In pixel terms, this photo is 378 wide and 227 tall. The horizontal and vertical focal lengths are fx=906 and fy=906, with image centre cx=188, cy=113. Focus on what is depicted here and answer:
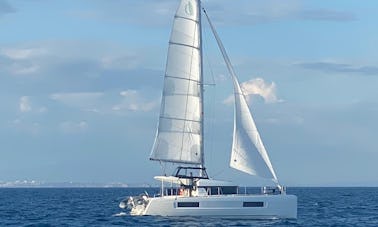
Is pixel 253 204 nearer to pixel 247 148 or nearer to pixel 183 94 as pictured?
pixel 247 148

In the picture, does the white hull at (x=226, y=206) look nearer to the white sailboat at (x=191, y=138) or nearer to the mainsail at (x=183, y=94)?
the white sailboat at (x=191, y=138)

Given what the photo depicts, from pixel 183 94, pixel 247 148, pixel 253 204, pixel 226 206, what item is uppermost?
pixel 183 94

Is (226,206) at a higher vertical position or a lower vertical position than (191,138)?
lower

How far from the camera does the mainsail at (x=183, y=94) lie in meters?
64.1

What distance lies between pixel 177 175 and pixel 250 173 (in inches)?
207

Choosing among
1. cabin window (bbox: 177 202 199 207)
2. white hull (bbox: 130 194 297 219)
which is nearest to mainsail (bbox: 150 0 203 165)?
white hull (bbox: 130 194 297 219)

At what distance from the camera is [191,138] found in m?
64.8

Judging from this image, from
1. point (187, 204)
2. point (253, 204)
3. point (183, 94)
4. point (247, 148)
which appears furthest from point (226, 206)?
point (183, 94)

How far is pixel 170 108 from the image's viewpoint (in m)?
64.7

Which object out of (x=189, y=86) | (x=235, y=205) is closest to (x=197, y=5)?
(x=189, y=86)

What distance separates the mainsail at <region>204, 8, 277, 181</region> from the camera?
63562mm

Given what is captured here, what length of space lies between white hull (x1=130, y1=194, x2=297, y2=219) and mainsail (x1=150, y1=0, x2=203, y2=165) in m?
4.00

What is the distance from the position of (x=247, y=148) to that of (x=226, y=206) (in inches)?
185

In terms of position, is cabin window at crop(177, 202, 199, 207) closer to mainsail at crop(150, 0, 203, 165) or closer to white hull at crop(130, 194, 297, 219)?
white hull at crop(130, 194, 297, 219)
